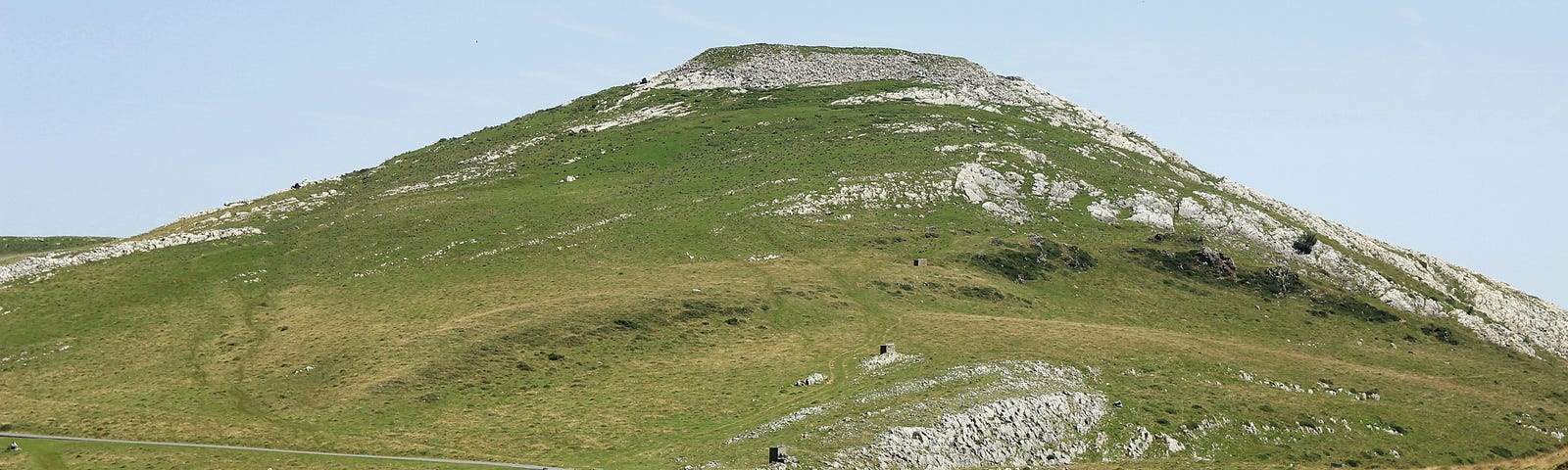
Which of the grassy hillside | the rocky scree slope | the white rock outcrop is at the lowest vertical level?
the rocky scree slope

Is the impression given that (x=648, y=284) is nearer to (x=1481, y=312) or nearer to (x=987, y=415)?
(x=987, y=415)

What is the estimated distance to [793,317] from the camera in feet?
349

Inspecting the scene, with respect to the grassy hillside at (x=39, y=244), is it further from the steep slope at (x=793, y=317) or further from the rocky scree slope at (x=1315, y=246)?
the rocky scree slope at (x=1315, y=246)

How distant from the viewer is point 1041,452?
73.4m

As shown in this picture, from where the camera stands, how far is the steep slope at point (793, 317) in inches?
3036

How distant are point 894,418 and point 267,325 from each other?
221 feet

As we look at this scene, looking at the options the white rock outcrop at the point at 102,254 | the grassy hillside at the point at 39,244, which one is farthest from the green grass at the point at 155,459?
the grassy hillside at the point at 39,244

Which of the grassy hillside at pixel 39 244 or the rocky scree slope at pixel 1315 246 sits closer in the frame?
the rocky scree slope at pixel 1315 246

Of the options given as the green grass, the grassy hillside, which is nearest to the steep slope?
the green grass

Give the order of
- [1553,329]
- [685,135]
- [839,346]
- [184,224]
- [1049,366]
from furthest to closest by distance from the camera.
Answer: [685,135] < [184,224] < [1553,329] < [839,346] < [1049,366]

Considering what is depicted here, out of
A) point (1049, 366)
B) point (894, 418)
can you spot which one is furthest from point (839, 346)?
point (894, 418)

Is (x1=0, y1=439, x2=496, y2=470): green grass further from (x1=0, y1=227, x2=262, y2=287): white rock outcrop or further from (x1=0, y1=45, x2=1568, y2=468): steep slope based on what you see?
(x1=0, y1=227, x2=262, y2=287): white rock outcrop

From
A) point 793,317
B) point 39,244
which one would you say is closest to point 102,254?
point 39,244

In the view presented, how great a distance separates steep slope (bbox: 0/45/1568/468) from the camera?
7712cm
